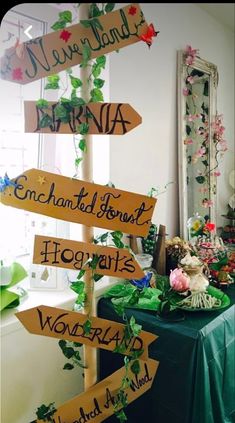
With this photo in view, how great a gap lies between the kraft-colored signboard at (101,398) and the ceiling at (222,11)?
2.12m

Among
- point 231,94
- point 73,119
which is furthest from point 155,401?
point 231,94

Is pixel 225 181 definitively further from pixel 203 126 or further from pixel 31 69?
pixel 31 69

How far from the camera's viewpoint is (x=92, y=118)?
0.76 metres

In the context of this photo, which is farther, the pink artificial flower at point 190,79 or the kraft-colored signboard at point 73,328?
the pink artificial flower at point 190,79

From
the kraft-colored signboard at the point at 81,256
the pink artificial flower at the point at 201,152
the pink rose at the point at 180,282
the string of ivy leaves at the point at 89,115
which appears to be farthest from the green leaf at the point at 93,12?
the pink artificial flower at the point at 201,152

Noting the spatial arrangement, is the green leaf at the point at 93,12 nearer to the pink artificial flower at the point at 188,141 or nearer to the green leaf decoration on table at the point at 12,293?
the green leaf decoration on table at the point at 12,293

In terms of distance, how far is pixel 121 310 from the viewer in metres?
0.88

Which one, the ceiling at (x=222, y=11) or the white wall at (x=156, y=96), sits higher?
the ceiling at (x=222, y=11)

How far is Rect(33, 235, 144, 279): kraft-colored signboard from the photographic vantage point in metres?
0.78

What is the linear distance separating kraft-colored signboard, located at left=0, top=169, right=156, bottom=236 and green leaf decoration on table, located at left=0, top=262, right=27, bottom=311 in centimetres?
56

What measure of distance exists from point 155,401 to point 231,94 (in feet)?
7.46

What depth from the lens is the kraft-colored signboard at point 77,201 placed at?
750 millimetres

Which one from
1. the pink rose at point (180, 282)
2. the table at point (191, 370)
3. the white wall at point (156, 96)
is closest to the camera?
the table at point (191, 370)

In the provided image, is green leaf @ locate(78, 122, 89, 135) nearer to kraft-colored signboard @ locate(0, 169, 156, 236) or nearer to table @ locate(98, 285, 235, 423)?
kraft-colored signboard @ locate(0, 169, 156, 236)
